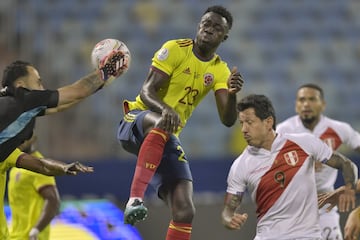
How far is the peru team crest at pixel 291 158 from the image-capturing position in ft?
19.7

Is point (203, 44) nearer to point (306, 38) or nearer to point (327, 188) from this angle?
point (327, 188)

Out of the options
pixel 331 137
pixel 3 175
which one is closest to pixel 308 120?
pixel 331 137

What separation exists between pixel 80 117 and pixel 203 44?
19.5ft

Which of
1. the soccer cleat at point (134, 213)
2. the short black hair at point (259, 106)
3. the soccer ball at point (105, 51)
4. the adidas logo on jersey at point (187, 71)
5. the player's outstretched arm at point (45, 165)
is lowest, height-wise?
the soccer cleat at point (134, 213)

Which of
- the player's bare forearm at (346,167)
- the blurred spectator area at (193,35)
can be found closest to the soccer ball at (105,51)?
the player's bare forearm at (346,167)

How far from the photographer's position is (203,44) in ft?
20.4

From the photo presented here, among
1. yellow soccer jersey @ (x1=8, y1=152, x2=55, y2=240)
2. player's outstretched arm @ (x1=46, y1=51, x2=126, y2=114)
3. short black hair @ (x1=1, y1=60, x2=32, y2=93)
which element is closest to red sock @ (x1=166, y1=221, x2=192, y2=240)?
player's outstretched arm @ (x1=46, y1=51, x2=126, y2=114)

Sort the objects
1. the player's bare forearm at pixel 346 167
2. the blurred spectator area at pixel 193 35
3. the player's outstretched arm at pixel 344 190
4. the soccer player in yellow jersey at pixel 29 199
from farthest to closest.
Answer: the blurred spectator area at pixel 193 35 → the soccer player in yellow jersey at pixel 29 199 → the player's bare forearm at pixel 346 167 → the player's outstretched arm at pixel 344 190

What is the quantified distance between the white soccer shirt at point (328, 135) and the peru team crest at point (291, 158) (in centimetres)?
174

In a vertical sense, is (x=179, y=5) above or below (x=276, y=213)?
above

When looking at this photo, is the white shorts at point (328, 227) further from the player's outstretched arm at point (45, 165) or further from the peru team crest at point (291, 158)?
the player's outstretched arm at point (45, 165)

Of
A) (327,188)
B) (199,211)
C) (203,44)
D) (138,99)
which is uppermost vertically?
(203,44)

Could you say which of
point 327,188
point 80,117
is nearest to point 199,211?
point 327,188

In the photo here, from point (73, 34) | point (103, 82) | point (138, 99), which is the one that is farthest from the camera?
point (73, 34)
